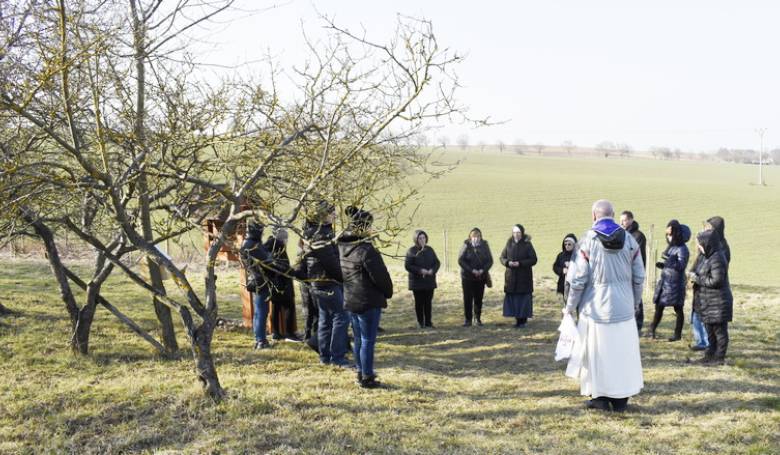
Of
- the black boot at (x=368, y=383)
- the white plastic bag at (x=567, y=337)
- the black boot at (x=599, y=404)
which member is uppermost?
the white plastic bag at (x=567, y=337)

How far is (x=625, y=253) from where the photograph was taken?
5.58m

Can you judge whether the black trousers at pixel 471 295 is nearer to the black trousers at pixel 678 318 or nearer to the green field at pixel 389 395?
the green field at pixel 389 395

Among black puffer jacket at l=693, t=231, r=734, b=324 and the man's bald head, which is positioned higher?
the man's bald head

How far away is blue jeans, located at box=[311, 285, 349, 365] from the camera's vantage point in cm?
699

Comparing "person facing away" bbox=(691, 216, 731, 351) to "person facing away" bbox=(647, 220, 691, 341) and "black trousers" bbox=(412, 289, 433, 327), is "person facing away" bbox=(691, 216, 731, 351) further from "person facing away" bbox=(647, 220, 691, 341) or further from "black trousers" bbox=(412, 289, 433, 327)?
"black trousers" bbox=(412, 289, 433, 327)

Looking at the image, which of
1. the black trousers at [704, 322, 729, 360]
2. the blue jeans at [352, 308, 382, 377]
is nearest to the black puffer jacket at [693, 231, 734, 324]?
the black trousers at [704, 322, 729, 360]

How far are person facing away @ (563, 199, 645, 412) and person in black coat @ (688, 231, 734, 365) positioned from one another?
1.90 m

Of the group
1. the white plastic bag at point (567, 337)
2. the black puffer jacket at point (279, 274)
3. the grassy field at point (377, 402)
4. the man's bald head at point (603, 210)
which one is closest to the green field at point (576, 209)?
the black puffer jacket at point (279, 274)

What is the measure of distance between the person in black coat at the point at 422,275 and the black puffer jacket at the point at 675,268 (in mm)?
3206

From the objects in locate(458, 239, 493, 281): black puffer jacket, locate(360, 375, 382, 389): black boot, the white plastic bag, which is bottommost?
locate(360, 375, 382, 389): black boot

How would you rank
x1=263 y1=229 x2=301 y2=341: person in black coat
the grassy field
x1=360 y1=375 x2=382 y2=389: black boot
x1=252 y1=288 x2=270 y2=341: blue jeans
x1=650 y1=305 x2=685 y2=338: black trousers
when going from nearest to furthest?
the grassy field, x1=360 y1=375 x2=382 y2=389: black boot, x1=252 y1=288 x2=270 y2=341: blue jeans, x1=263 y1=229 x2=301 y2=341: person in black coat, x1=650 y1=305 x2=685 y2=338: black trousers

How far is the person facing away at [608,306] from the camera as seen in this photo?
552 cm

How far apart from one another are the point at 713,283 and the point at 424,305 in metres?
4.23

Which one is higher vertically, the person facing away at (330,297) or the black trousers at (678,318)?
the person facing away at (330,297)
